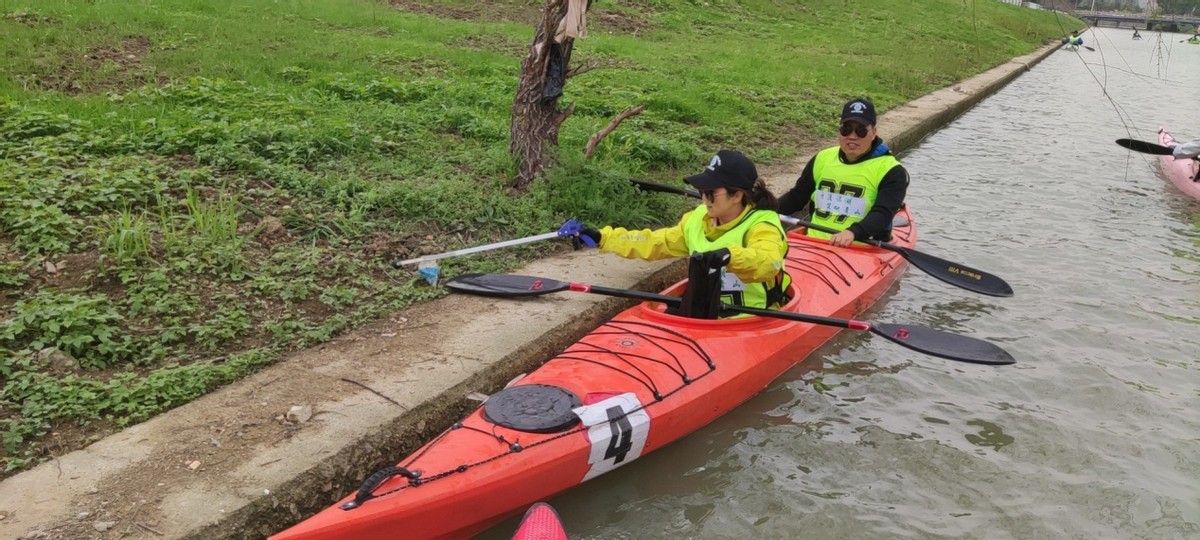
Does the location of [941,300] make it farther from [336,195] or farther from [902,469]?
[336,195]

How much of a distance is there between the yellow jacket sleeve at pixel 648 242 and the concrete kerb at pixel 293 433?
361mm

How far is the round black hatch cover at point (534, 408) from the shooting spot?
334 centimetres

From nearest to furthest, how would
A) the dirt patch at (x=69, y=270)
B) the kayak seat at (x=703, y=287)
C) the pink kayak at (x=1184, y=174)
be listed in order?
the dirt patch at (x=69, y=270) → the kayak seat at (x=703, y=287) → the pink kayak at (x=1184, y=174)

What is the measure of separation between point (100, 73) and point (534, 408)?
5.75m

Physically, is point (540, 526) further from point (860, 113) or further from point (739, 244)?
point (860, 113)

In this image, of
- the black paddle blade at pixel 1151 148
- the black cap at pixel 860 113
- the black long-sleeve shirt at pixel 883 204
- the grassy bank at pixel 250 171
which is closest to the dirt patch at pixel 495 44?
the grassy bank at pixel 250 171

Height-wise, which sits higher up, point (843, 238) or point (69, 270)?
point (843, 238)

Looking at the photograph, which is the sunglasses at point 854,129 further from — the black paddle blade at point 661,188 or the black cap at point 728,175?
the black cap at point 728,175

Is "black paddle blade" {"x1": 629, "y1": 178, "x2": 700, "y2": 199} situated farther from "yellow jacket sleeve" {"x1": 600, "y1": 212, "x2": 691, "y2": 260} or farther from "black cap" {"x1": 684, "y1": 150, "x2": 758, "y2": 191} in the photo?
"black cap" {"x1": 684, "y1": 150, "x2": 758, "y2": 191}

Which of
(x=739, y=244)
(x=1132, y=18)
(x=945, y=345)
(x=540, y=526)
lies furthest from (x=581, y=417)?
(x=1132, y=18)

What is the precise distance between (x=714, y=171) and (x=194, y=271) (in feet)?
8.82

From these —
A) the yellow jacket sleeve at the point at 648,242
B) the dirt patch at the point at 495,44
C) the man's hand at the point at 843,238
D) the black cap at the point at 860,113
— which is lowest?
the man's hand at the point at 843,238

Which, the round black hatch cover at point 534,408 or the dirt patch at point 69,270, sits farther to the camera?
the dirt patch at point 69,270

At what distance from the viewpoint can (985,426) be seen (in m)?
4.33
